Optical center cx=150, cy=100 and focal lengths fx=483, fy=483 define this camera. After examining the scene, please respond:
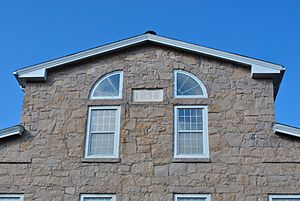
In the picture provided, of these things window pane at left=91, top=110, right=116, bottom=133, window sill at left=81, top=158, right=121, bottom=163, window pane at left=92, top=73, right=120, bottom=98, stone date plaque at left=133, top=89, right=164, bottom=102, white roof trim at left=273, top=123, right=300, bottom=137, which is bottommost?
window sill at left=81, top=158, right=121, bottom=163

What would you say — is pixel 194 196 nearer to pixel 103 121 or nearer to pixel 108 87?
pixel 103 121

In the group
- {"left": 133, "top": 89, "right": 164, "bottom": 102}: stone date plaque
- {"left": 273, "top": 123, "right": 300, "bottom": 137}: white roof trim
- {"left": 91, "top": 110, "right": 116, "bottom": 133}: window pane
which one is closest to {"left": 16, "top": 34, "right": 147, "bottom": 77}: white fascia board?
{"left": 133, "top": 89, "right": 164, "bottom": 102}: stone date plaque

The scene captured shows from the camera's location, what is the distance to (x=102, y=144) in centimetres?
1463

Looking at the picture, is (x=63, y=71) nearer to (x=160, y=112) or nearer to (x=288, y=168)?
(x=160, y=112)

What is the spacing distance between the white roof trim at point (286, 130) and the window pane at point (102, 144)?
4898 mm

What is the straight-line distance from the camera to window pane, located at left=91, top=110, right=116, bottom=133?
48.7ft

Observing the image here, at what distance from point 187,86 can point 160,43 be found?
172 cm

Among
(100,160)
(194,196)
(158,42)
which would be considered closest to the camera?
(194,196)

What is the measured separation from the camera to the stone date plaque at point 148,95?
594 inches

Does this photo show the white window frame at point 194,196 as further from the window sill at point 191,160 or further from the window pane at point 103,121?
the window pane at point 103,121

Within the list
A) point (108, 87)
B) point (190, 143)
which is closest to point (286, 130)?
point (190, 143)

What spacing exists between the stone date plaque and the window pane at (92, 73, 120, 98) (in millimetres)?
608

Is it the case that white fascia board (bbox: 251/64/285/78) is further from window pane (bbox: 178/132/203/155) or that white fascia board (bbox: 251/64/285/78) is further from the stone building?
window pane (bbox: 178/132/203/155)

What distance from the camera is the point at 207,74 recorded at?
15.4m
